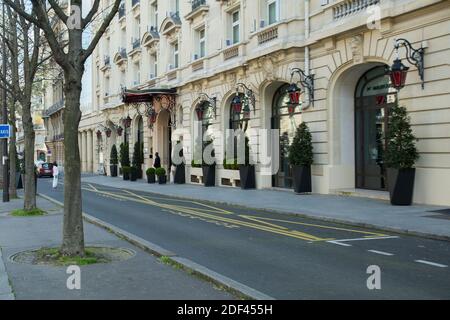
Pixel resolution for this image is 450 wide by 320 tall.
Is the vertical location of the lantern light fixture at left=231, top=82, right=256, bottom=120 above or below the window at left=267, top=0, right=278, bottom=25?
below

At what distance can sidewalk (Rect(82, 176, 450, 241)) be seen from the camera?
37.9 ft

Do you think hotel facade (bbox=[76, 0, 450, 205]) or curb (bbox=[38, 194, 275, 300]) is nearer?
curb (bbox=[38, 194, 275, 300])

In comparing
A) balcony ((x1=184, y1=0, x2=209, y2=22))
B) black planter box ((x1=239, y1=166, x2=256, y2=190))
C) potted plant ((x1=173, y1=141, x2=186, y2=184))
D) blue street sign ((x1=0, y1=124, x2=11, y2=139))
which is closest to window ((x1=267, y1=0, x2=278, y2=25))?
balcony ((x1=184, y1=0, x2=209, y2=22))

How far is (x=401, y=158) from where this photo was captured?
15.1 m

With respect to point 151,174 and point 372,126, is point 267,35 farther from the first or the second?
point 151,174

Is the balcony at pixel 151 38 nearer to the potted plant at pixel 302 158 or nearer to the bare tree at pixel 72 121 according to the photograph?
the potted plant at pixel 302 158

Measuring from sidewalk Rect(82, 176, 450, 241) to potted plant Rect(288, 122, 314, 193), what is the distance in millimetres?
563

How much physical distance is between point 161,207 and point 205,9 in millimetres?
14840

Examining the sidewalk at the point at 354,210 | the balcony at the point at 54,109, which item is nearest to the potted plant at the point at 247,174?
the sidewalk at the point at 354,210

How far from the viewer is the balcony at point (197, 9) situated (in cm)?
2891

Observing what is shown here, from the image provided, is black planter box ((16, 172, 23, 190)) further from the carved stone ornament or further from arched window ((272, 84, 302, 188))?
the carved stone ornament

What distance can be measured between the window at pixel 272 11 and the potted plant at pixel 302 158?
5.71 m

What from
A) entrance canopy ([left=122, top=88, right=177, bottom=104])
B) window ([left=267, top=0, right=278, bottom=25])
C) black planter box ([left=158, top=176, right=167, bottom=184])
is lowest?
black planter box ([left=158, top=176, right=167, bottom=184])

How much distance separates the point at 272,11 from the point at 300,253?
1672 cm
